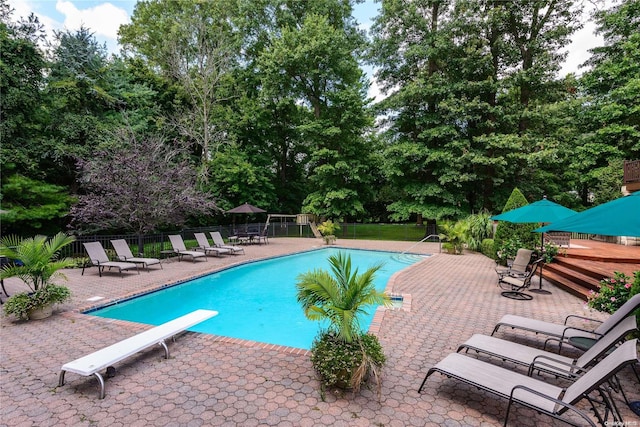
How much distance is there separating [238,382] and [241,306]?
445 cm

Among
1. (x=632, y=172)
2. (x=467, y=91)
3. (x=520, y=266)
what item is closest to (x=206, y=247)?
(x=520, y=266)

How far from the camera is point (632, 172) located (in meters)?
12.1

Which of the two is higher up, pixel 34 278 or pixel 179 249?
pixel 34 278

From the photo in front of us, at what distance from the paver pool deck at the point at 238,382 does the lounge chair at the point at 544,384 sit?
0.33 metres

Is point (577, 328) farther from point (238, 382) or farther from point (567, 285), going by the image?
point (567, 285)

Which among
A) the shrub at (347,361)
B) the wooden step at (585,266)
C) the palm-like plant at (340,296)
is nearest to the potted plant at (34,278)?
the palm-like plant at (340,296)

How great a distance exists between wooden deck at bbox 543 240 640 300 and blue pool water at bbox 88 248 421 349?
4.69m

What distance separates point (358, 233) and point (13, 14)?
72.9 ft

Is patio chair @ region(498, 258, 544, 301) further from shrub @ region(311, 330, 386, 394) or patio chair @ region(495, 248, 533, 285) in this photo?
shrub @ region(311, 330, 386, 394)

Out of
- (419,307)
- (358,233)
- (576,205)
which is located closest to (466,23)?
(576,205)

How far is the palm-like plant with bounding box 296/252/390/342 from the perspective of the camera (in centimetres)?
326

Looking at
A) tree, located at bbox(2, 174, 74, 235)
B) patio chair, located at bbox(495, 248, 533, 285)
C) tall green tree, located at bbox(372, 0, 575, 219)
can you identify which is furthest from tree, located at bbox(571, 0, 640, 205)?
tree, located at bbox(2, 174, 74, 235)

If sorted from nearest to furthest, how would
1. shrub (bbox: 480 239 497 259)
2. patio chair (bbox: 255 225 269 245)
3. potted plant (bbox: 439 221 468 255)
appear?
shrub (bbox: 480 239 497 259) → potted plant (bbox: 439 221 468 255) → patio chair (bbox: 255 225 269 245)

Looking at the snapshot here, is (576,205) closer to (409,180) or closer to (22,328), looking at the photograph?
(409,180)
